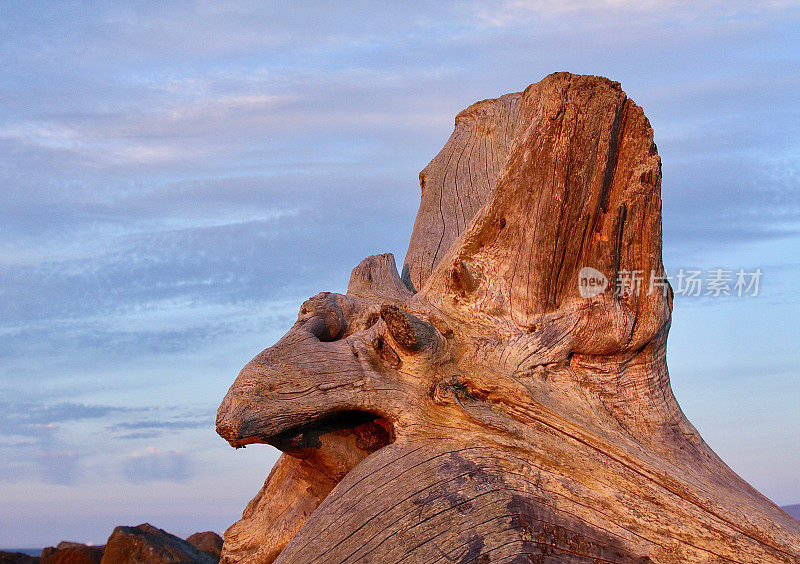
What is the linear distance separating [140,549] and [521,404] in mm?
5906

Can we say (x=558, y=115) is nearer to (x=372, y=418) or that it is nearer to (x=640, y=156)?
(x=640, y=156)

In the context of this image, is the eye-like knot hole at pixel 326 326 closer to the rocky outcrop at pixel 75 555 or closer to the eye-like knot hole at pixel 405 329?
the eye-like knot hole at pixel 405 329

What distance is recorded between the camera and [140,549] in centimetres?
873

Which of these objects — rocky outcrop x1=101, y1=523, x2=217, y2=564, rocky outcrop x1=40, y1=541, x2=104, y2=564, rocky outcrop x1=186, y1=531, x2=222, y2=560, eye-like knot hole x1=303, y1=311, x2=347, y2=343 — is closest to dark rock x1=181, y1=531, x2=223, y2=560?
rocky outcrop x1=186, y1=531, x2=222, y2=560

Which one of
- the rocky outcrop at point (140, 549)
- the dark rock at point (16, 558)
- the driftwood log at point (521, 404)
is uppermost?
the driftwood log at point (521, 404)

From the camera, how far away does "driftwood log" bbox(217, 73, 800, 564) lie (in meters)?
4.32

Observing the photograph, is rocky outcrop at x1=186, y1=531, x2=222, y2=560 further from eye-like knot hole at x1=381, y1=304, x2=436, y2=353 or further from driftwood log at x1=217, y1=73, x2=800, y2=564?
eye-like knot hole at x1=381, y1=304, x2=436, y2=353

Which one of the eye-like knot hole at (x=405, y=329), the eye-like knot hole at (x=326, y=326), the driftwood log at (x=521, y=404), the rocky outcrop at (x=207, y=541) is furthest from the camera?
the rocky outcrop at (x=207, y=541)

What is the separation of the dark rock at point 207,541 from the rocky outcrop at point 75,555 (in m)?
1.56

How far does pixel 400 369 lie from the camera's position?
5047 millimetres

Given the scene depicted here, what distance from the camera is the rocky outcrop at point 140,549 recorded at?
864 centimetres

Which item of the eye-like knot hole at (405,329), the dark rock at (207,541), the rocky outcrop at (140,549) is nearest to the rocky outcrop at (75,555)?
the rocky outcrop at (140,549)

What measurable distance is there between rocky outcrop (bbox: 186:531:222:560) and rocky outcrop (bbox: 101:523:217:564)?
2149 mm

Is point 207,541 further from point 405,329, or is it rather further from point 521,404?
point 521,404
